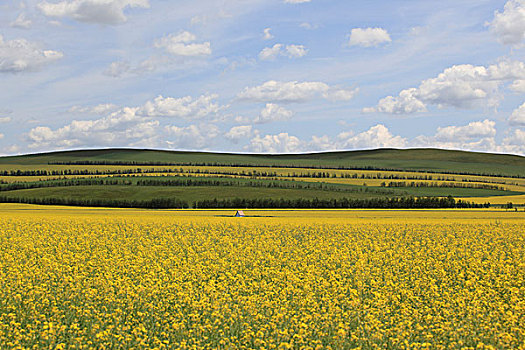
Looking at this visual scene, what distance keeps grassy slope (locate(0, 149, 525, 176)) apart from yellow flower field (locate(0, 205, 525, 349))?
10915 cm

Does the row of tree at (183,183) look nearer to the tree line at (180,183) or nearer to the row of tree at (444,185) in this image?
the tree line at (180,183)

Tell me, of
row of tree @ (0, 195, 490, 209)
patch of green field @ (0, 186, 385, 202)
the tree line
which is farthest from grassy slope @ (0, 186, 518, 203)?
the tree line

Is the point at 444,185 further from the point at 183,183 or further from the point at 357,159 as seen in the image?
the point at 357,159

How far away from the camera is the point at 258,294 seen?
13.2 meters

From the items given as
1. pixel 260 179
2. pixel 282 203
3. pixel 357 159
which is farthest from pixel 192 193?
pixel 357 159

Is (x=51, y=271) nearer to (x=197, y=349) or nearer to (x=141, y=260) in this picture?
(x=141, y=260)

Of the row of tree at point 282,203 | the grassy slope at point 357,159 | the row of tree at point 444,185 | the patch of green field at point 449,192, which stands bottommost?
the row of tree at point 282,203

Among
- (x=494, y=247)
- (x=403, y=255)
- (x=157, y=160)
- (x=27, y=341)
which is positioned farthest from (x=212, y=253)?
(x=157, y=160)

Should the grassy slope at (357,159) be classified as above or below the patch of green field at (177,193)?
above

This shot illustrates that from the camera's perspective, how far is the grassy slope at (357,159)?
129375 mm

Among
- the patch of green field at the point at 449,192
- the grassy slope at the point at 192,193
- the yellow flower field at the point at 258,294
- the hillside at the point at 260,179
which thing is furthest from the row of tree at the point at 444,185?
the yellow flower field at the point at 258,294

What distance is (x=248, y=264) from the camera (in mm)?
17125

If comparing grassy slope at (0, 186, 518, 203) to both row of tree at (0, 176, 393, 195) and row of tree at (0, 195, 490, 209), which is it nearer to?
row of tree at (0, 195, 490, 209)

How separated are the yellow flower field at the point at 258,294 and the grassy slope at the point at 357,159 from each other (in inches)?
4297
